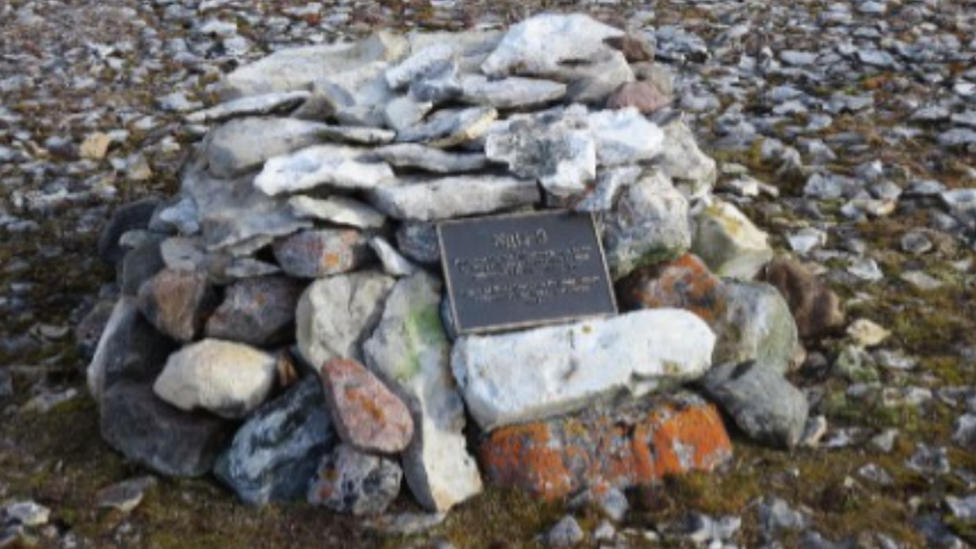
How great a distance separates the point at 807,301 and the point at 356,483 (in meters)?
3.03

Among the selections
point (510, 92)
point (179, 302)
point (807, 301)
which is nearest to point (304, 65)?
point (510, 92)

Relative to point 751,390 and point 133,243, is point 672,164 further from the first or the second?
point 133,243

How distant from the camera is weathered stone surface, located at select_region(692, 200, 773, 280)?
742cm

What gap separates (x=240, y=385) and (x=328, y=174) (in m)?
1.31

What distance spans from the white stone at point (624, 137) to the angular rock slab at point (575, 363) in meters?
1.05

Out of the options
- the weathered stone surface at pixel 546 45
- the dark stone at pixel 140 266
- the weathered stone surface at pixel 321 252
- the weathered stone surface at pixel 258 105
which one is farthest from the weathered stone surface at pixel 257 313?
the weathered stone surface at pixel 546 45

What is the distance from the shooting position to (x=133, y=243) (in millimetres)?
8172

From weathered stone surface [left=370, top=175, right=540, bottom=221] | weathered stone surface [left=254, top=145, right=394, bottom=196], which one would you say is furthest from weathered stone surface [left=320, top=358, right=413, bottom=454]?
weathered stone surface [left=254, top=145, right=394, bottom=196]

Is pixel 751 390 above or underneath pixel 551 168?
underneath

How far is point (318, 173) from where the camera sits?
6.90m

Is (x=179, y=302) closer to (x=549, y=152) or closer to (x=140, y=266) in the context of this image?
(x=140, y=266)

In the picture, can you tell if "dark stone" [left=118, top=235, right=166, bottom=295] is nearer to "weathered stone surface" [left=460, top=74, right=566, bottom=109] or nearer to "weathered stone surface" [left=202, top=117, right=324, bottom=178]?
"weathered stone surface" [left=202, top=117, right=324, bottom=178]

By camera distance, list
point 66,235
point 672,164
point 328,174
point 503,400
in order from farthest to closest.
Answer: point 66,235 → point 672,164 → point 328,174 → point 503,400

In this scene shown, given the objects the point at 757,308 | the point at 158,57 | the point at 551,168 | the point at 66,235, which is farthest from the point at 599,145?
the point at 158,57
